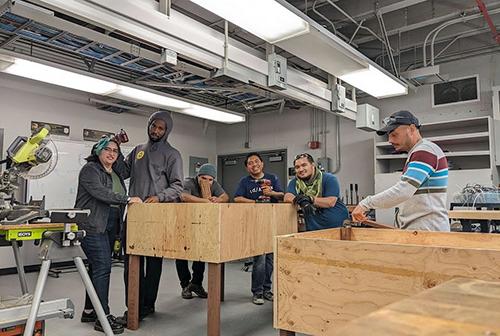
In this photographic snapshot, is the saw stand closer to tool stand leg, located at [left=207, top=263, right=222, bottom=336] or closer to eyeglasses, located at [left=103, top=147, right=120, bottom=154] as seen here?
tool stand leg, located at [left=207, top=263, right=222, bottom=336]

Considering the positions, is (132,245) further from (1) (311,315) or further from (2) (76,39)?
(2) (76,39)

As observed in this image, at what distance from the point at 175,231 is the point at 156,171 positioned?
2.34ft

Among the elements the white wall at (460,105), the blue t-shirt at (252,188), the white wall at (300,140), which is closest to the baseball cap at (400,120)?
the blue t-shirt at (252,188)

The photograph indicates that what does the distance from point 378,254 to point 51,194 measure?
189 inches

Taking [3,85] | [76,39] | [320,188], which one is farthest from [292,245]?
[3,85]

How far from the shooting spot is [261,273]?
131 inches

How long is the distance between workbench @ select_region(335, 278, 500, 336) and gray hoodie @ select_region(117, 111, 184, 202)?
2.36 m

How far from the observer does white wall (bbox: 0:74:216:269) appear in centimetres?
482

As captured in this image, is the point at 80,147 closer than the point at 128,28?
No

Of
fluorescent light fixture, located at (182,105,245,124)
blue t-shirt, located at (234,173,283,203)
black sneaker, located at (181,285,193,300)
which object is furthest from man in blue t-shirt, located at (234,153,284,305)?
fluorescent light fixture, located at (182,105,245,124)

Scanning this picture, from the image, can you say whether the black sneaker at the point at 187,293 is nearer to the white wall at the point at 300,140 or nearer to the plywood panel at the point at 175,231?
the plywood panel at the point at 175,231

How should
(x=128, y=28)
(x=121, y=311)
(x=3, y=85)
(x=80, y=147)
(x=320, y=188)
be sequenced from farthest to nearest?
(x=80, y=147) < (x=3, y=85) < (x=121, y=311) < (x=320, y=188) < (x=128, y=28)

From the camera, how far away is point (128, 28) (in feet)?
7.51

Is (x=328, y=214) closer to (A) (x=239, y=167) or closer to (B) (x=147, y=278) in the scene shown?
(B) (x=147, y=278)
